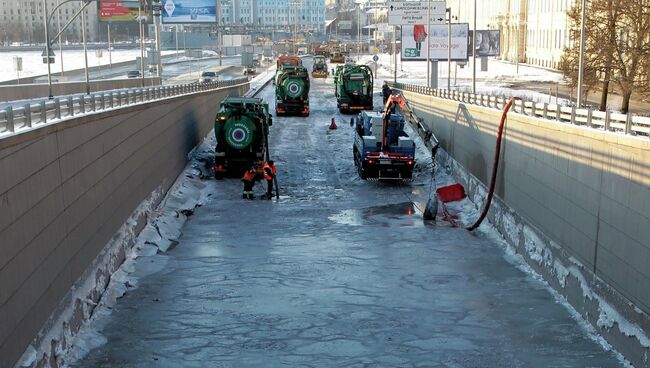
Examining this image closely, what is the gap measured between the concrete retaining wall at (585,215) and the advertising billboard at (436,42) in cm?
5038

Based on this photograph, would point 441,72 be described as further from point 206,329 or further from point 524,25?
point 206,329

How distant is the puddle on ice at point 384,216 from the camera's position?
29.3m

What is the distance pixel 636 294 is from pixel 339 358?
5.45 metres

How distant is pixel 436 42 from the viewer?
80.4 meters

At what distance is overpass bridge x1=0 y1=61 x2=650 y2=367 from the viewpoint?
15844mm

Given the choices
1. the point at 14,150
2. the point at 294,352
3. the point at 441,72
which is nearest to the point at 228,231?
the point at 294,352

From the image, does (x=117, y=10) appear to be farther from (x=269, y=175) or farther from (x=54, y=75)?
(x=269, y=175)

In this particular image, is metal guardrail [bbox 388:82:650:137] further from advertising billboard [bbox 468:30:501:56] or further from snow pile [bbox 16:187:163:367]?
advertising billboard [bbox 468:30:501:56]

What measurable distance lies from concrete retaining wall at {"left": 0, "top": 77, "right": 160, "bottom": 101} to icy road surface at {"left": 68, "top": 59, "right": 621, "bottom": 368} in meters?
26.6

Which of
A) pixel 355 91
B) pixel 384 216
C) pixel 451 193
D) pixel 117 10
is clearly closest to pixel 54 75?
pixel 117 10

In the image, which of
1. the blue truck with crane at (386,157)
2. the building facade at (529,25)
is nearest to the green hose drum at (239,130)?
the blue truck with crane at (386,157)

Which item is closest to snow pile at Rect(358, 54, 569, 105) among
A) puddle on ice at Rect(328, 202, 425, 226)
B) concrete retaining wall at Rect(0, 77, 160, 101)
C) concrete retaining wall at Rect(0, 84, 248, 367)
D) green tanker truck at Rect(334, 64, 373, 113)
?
green tanker truck at Rect(334, 64, 373, 113)

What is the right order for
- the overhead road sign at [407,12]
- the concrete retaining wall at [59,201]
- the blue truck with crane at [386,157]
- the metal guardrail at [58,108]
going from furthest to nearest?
the overhead road sign at [407,12] < the blue truck with crane at [386,157] < the metal guardrail at [58,108] < the concrete retaining wall at [59,201]

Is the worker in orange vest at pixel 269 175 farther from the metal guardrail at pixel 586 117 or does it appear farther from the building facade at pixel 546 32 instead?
the building facade at pixel 546 32
